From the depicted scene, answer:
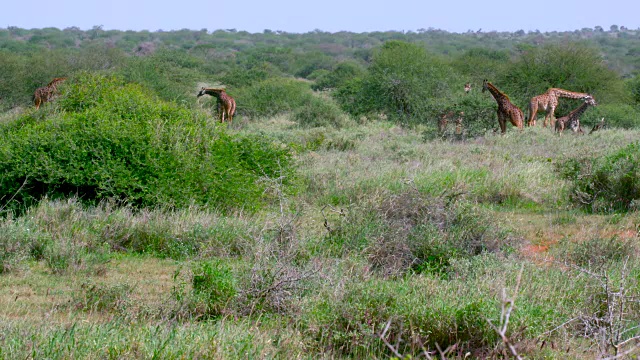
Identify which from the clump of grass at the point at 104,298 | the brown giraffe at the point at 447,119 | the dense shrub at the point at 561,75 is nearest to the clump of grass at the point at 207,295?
the clump of grass at the point at 104,298

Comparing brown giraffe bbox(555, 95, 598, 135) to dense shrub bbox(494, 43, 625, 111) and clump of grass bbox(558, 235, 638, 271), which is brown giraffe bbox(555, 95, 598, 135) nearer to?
dense shrub bbox(494, 43, 625, 111)

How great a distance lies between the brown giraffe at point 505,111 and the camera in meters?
17.8

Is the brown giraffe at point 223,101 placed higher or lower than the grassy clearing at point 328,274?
lower

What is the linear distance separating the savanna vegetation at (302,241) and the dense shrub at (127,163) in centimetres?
3

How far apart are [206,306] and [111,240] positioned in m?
2.78

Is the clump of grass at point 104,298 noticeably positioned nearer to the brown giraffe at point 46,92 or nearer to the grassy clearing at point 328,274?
the grassy clearing at point 328,274

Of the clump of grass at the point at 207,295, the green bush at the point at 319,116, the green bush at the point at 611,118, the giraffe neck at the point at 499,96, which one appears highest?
the giraffe neck at the point at 499,96

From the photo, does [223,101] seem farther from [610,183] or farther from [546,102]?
[610,183]

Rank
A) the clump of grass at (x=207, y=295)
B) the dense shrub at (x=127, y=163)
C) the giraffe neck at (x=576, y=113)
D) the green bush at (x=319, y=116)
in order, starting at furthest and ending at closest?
1. the green bush at (x=319, y=116)
2. the giraffe neck at (x=576, y=113)
3. the dense shrub at (x=127, y=163)
4. the clump of grass at (x=207, y=295)

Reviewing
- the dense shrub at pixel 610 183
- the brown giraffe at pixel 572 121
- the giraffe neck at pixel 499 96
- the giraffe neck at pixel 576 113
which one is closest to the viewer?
the dense shrub at pixel 610 183

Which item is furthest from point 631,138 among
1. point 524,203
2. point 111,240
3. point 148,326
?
point 148,326

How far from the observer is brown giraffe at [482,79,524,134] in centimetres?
1781

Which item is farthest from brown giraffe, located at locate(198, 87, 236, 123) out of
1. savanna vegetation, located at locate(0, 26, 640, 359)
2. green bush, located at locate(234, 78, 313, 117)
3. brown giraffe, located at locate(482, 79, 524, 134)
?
brown giraffe, located at locate(482, 79, 524, 134)

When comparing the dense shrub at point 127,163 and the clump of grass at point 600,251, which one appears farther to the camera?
the dense shrub at point 127,163
